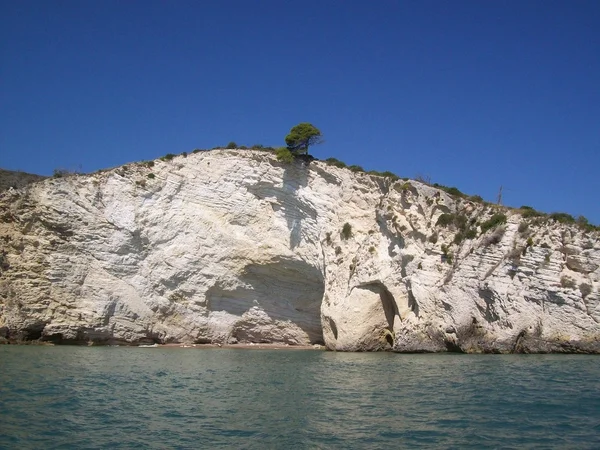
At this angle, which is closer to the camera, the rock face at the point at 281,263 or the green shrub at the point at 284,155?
the rock face at the point at 281,263

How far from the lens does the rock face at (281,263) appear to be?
97.9 ft

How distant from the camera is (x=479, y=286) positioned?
30.2m

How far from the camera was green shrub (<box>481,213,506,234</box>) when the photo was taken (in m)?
31.2

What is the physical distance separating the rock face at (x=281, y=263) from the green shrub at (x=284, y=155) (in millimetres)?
615

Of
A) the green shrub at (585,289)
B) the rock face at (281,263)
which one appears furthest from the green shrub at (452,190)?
the green shrub at (585,289)

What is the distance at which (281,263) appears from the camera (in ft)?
122

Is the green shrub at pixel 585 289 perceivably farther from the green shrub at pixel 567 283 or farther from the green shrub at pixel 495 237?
the green shrub at pixel 495 237

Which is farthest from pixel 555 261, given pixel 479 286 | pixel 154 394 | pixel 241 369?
pixel 154 394

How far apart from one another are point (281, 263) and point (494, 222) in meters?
14.1

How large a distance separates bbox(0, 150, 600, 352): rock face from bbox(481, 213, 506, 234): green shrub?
8.5 inches

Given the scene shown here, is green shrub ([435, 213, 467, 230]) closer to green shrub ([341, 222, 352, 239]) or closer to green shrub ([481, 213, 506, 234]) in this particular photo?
green shrub ([481, 213, 506, 234])

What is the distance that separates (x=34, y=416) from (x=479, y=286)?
951 inches

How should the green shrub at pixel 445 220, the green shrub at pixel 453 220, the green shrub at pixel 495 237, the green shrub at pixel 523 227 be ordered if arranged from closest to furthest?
the green shrub at pixel 523 227 < the green shrub at pixel 495 237 < the green shrub at pixel 453 220 < the green shrub at pixel 445 220

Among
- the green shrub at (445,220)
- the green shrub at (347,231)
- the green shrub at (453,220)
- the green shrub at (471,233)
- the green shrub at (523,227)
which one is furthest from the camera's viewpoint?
the green shrub at (347,231)
